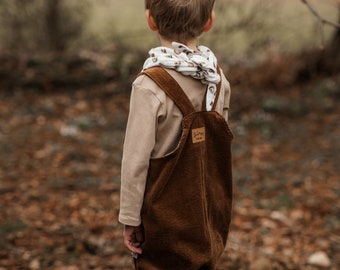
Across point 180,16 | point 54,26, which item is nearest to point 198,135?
point 180,16

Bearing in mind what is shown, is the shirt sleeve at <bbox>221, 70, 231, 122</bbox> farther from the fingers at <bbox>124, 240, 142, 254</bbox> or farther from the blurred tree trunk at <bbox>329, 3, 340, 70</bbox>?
the blurred tree trunk at <bbox>329, 3, 340, 70</bbox>

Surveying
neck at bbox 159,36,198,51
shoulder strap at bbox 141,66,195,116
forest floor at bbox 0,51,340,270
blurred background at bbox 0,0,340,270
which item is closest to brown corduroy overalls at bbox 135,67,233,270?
shoulder strap at bbox 141,66,195,116

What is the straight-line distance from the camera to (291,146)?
605cm

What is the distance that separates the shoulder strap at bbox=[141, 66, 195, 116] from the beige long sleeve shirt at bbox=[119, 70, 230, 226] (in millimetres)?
18

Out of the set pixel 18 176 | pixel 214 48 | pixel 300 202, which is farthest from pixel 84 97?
pixel 300 202

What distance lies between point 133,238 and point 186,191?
321mm

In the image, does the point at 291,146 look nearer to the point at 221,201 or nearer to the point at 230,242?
the point at 230,242

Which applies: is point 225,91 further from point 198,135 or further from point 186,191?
point 186,191

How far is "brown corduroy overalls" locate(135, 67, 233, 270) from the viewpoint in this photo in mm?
1948

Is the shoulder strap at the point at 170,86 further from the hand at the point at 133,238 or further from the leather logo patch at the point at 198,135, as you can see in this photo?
the hand at the point at 133,238

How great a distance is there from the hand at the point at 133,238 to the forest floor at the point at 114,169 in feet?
4.48

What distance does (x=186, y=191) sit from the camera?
2.00m

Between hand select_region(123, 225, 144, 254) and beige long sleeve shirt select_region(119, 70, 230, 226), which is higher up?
beige long sleeve shirt select_region(119, 70, 230, 226)

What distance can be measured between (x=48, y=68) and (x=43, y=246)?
14.9 feet
